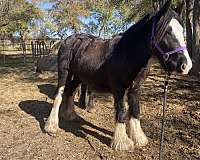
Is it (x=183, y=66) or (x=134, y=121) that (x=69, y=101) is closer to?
(x=134, y=121)

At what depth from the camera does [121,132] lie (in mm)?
5270

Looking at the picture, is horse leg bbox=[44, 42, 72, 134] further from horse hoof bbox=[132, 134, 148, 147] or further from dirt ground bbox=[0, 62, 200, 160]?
horse hoof bbox=[132, 134, 148, 147]

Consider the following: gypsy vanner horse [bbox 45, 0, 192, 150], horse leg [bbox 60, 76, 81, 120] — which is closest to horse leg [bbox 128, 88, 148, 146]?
gypsy vanner horse [bbox 45, 0, 192, 150]

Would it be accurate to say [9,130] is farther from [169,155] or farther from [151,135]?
[169,155]

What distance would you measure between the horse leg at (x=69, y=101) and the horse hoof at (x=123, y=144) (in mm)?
1810

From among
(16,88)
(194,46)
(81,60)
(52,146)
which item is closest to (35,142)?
(52,146)

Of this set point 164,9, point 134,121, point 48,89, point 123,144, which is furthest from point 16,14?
point 164,9

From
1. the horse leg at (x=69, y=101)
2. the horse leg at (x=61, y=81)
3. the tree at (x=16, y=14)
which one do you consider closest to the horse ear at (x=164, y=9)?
the horse leg at (x=61, y=81)

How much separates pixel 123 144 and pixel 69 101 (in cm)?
199

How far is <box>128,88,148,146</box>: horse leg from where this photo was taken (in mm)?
5484

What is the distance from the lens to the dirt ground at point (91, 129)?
5.23 m

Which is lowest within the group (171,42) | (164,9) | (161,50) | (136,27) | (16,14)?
(161,50)

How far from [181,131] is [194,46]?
290 inches

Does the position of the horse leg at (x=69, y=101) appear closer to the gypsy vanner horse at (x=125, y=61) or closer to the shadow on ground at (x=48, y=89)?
the gypsy vanner horse at (x=125, y=61)
